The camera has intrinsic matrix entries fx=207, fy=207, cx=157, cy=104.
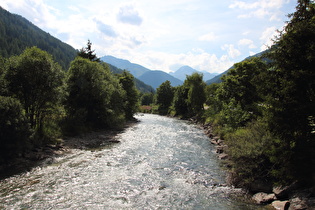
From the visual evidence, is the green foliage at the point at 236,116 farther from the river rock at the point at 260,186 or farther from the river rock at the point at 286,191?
the river rock at the point at 286,191

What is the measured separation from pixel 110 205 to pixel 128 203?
0.91 m

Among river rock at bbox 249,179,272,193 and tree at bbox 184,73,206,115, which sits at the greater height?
tree at bbox 184,73,206,115

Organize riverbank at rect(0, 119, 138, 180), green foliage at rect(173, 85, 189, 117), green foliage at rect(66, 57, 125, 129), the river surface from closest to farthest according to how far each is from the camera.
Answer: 1. the river surface
2. riverbank at rect(0, 119, 138, 180)
3. green foliage at rect(66, 57, 125, 129)
4. green foliage at rect(173, 85, 189, 117)

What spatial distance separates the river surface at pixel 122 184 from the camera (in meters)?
10.5

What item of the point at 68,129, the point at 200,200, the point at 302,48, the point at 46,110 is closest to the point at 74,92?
the point at 68,129

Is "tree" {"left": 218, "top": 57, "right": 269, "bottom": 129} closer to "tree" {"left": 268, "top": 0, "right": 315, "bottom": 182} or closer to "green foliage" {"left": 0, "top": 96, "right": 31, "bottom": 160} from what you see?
"tree" {"left": 268, "top": 0, "right": 315, "bottom": 182}

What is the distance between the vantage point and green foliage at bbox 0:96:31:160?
1335cm

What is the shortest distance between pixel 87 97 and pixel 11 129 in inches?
672

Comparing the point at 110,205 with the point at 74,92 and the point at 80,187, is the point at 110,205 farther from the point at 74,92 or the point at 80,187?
the point at 74,92

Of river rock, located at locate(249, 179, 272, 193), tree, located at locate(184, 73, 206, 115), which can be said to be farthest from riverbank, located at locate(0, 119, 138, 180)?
tree, located at locate(184, 73, 206, 115)

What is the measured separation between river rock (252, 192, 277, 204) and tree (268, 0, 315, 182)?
1.22 meters

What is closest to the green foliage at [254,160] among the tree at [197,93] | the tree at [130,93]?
the tree at [130,93]

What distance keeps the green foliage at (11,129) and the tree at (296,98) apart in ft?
51.8

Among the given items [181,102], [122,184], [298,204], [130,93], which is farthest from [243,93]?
[181,102]
